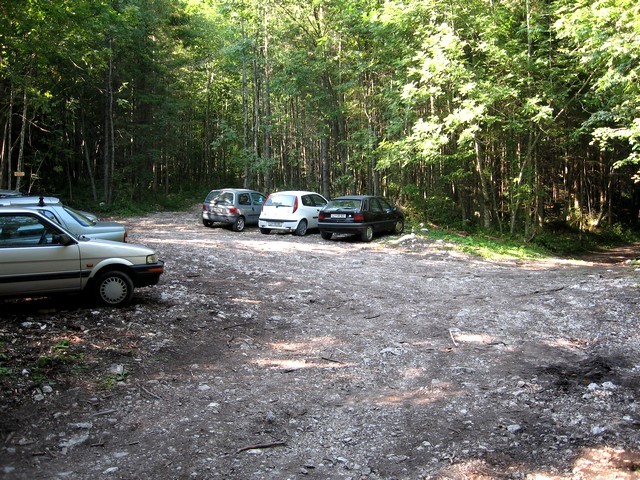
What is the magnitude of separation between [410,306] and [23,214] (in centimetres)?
612

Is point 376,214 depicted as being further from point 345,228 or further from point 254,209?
point 254,209

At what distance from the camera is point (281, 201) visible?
18.5 meters

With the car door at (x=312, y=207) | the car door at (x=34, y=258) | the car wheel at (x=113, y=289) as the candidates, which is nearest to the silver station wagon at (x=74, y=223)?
the car door at (x=34, y=258)

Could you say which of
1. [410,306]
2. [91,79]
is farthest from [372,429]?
[91,79]

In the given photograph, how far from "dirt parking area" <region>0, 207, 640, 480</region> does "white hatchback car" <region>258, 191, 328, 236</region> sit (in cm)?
869

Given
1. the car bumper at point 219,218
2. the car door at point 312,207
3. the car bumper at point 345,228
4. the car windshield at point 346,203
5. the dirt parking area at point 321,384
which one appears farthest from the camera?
the car bumper at point 219,218

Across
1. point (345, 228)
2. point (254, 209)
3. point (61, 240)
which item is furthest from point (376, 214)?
point (61, 240)

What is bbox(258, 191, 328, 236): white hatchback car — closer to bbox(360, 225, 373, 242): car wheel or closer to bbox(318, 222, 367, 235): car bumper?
bbox(318, 222, 367, 235): car bumper

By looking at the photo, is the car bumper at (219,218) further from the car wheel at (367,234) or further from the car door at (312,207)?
the car wheel at (367,234)

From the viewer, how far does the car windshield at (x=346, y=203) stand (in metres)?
16.7

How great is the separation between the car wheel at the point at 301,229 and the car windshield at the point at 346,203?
1.58 meters

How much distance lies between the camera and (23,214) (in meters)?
6.67

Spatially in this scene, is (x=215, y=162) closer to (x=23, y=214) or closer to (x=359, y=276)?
(x=359, y=276)

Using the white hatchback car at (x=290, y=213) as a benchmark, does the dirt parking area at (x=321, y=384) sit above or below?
below
